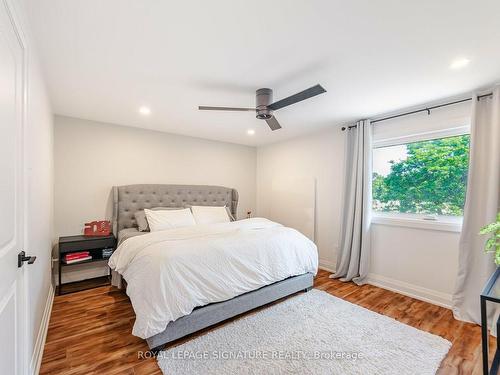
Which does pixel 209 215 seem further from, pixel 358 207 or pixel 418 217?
pixel 418 217

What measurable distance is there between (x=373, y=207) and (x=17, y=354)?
152 inches

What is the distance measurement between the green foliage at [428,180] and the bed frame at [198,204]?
5.33 ft

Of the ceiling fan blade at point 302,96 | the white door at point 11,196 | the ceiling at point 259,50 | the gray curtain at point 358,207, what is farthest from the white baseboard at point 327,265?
the white door at point 11,196

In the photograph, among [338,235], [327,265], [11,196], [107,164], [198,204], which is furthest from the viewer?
[198,204]

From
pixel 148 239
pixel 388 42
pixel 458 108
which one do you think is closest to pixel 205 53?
pixel 388 42

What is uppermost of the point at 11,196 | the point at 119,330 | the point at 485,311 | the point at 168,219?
the point at 11,196

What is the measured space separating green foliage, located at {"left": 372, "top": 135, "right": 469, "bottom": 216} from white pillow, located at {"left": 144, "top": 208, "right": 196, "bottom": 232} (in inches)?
112

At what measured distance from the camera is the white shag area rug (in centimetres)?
179

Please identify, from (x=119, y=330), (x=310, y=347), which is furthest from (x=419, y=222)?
(x=119, y=330)

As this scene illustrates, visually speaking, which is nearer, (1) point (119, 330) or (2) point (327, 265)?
(1) point (119, 330)

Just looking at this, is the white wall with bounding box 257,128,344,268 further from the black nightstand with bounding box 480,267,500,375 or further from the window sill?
the black nightstand with bounding box 480,267,500,375

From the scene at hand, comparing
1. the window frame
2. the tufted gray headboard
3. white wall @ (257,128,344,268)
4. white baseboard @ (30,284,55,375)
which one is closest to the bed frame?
the tufted gray headboard

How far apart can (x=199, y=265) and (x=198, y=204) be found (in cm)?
237

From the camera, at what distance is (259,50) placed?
5.96ft
